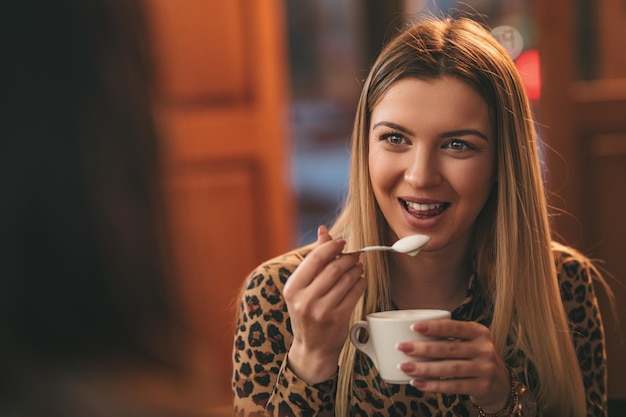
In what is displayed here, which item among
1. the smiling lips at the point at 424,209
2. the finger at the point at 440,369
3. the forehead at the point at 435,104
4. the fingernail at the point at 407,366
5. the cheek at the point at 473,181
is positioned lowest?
the finger at the point at 440,369

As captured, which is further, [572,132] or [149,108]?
[572,132]

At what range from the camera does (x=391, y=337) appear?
1.25 metres

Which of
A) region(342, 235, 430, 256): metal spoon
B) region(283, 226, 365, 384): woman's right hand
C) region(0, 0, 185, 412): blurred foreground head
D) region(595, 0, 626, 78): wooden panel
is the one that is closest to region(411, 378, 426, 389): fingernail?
region(283, 226, 365, 384): woman's right hand

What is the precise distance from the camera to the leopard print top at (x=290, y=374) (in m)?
1.41

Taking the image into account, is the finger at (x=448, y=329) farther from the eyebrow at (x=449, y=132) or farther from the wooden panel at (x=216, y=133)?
the wooden panel at (x=216, y=133)

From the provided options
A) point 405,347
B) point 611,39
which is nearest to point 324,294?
point 405,347

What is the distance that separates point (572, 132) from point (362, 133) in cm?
195

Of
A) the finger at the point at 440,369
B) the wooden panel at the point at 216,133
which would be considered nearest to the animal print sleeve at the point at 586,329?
the finger at the point at 440,369

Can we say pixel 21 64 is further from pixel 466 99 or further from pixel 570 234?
pixel 570 234

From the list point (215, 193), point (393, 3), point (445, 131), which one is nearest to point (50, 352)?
point (445, 131)

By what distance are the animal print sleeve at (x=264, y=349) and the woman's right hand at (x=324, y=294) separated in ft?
0.32

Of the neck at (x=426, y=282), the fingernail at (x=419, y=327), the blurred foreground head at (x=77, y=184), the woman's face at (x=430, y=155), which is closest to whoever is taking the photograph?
the blurred foreground head at (x=77, y=184)

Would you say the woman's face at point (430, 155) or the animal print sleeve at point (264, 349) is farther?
the woman's face at point (430, 155)

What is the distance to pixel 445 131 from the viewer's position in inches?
59.9
